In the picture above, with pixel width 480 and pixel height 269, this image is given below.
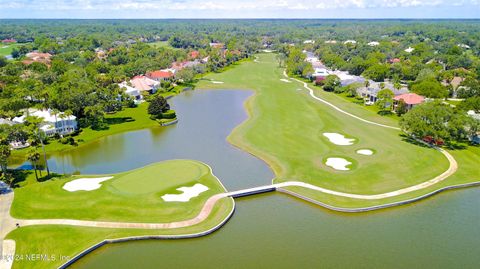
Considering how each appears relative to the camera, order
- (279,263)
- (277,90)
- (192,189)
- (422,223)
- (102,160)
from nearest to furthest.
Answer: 1. (279,263)
2. (422,223)
3. (192,189)
4. (102,160)
5. (277,90)

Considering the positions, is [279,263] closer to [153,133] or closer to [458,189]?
[458,189]

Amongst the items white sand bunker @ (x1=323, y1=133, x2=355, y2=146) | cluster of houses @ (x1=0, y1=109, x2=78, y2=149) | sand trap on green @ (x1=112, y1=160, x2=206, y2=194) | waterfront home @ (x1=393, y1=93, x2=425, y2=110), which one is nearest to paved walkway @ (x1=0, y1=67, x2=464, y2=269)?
sand trap on green @ (x1=112, y1=160, x2=206, y2=194)

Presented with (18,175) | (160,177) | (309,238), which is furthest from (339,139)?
(18,175)

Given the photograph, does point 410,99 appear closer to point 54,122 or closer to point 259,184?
point 259,184

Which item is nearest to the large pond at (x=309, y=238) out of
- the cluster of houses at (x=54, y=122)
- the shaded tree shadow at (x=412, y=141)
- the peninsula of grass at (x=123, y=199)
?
the peninsula of grass at (x=123, y=199)

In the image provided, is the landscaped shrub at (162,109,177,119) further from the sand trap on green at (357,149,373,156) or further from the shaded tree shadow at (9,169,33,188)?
the sand trap on green at (357,149,373,156)

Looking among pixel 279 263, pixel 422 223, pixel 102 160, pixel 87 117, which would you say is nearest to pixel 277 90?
pixel 87 117
